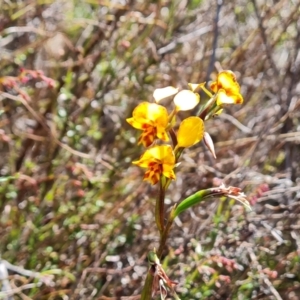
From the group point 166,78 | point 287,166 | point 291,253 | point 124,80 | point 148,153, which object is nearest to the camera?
point 148,153

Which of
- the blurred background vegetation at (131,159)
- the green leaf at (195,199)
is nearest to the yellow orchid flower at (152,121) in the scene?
the green leaf at (195,199)

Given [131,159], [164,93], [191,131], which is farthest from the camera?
[131,159]

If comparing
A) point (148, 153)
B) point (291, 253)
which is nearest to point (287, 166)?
point (291, 253)

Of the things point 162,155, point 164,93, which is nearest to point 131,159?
point 164,93

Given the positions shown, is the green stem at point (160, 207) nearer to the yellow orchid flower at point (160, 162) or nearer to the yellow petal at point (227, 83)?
the yellow orchid flower at point (160, 162)

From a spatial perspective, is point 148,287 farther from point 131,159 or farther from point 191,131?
point 131,159

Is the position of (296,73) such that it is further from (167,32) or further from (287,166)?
(167,32)
